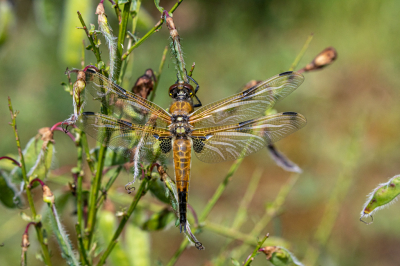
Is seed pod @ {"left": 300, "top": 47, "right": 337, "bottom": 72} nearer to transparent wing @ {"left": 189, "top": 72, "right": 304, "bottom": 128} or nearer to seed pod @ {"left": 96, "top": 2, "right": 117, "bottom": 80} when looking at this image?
transparent wing @ {"left": 189, "top": 72, "right": 304, "bottom": 128}

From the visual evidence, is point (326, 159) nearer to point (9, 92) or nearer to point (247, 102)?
point (247, 102)

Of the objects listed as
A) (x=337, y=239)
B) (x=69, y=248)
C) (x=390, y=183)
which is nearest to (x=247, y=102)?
(x=390, y=183)

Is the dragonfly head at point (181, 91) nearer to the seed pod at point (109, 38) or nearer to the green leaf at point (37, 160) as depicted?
the seed pod at point (109, 38)

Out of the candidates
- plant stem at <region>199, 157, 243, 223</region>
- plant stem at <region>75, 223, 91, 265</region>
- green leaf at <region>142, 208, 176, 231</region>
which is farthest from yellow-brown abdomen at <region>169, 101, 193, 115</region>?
plant stem at <region>75, 223, 91, 265</region>

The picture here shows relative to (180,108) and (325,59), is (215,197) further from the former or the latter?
(325,59)

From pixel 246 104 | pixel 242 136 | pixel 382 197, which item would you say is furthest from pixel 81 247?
pixel 382 197

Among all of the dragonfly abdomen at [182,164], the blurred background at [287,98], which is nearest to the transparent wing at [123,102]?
the dragonfly abdomen at [182,164]
